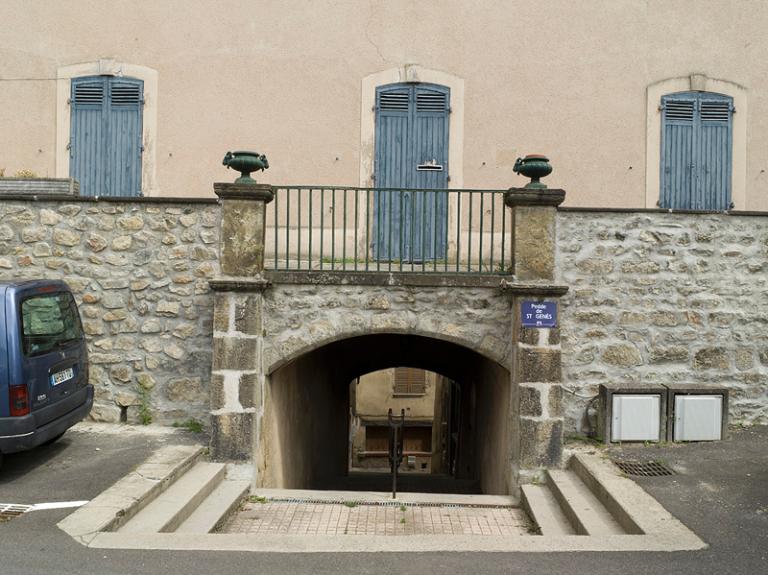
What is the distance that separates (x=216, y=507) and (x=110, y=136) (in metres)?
6.48

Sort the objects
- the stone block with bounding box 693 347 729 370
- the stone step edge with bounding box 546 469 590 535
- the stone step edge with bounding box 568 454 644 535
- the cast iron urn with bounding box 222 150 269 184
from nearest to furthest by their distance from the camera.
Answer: the stone step edge with bounding box 568 454 644 535 → the stone step edge with bounding box 546 469 590 535 → the cast iron urn with bounding box 222 150 269 184 → the stone block with bounding box 693 347 729 370

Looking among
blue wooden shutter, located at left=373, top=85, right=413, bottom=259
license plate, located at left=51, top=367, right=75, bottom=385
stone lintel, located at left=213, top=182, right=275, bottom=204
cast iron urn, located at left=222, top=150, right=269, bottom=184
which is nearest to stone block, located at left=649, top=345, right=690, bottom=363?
blue wooden shutter, located at left=373, top=85, right=413, bottom=259

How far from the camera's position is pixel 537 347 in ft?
21.4

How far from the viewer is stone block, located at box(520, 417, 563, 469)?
652 centimetres

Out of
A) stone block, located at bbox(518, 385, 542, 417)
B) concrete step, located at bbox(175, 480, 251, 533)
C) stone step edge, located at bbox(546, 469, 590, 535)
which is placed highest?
stone block, located at bbox(518, 385, 542, 417)

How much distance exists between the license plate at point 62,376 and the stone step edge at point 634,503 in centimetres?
463

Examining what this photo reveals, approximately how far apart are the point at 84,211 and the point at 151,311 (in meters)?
1.26

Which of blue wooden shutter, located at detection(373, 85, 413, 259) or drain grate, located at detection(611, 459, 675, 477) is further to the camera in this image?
blue wooden shutter, located at detection(373, 85, 413, 259)

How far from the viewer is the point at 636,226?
23.6ft

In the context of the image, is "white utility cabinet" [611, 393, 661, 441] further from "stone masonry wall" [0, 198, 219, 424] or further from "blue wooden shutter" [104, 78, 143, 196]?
"blue wooden shutter" [104, 78, 143, 196]

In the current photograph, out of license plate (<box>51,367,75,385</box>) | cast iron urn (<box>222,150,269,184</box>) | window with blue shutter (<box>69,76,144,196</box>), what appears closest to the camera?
license plate (<box>51,367,75,385</box>)

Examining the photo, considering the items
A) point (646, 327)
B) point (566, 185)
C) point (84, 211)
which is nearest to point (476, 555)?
point (646, 327)

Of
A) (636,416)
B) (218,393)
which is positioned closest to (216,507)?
(218,393)

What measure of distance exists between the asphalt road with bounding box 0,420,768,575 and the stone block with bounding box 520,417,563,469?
2.96ft
